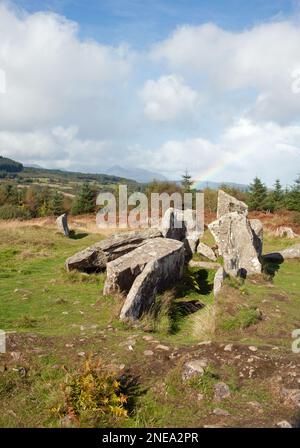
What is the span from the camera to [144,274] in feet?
35.9

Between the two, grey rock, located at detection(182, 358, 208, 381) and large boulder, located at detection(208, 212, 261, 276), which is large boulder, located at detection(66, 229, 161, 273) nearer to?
large boulder, located at detection(208, 212, 261, 276)

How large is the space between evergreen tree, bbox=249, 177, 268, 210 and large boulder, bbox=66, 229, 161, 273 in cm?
3951

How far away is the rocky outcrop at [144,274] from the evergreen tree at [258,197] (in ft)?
134

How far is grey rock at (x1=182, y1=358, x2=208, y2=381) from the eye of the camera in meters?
6.43

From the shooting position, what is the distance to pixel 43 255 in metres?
19.1

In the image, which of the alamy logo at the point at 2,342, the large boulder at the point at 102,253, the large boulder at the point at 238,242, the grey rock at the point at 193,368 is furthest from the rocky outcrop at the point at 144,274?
the grey rock at the point at 193,368

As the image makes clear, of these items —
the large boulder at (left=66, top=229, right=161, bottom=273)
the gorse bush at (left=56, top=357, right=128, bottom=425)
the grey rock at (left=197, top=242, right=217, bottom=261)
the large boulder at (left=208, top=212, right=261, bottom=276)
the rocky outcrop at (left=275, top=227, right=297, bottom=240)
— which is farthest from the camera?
the rocky outcrop at (left=275, top=227, right=297, bottom=240)

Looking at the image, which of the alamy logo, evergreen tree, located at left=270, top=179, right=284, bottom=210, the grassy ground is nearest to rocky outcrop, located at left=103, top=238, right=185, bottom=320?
the grassy ground

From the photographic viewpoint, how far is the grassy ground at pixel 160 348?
5832 mm

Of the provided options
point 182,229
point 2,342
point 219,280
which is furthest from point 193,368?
point 182,229

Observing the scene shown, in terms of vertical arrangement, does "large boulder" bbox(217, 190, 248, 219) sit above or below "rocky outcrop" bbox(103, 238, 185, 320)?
above

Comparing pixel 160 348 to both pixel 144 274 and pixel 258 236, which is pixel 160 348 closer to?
pixel 144 274

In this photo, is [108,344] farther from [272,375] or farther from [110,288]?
[110,288]

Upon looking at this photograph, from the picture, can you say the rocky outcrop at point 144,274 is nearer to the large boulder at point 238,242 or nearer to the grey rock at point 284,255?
the large boulder at point 238,242
